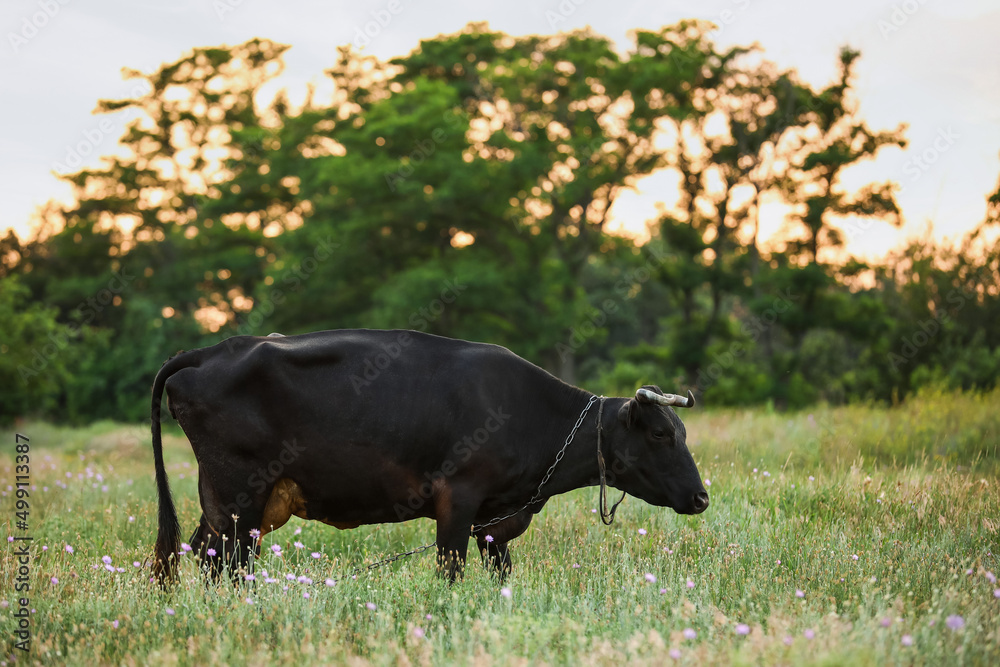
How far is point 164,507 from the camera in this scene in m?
5.76

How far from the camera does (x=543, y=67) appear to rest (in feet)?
103

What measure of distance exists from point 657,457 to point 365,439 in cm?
206

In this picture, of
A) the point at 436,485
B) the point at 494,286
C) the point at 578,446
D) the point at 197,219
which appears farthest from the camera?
the point at 197,219

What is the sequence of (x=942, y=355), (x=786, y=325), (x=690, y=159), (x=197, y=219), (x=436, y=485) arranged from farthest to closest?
(x=197, y=219), (x=690, y=159), (x=786, y=325), (x=942, y=355), (x=436, y=485)

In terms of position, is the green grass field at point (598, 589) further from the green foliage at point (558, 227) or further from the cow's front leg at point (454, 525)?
the green foliage at point (558, 227)

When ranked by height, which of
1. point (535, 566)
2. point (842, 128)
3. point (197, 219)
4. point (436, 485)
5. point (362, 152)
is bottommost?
point (535, 566)

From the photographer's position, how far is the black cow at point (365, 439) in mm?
5586

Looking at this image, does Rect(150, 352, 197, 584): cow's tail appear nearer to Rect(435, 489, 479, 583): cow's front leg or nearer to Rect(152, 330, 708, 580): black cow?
Answer: Rect(152, 330, 708, 580): black cow

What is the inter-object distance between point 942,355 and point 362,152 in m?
21.2

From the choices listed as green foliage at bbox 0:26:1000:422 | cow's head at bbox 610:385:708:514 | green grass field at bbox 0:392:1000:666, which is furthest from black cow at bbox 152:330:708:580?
green foliage at bbox 0:26:1000:422

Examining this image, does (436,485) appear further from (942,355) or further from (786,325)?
(786,325)

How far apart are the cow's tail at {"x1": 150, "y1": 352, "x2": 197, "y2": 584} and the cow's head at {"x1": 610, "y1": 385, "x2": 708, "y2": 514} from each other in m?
3.12

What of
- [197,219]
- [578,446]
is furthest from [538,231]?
[578,446]

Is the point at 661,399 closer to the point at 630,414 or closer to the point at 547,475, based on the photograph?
the point at 630,414
